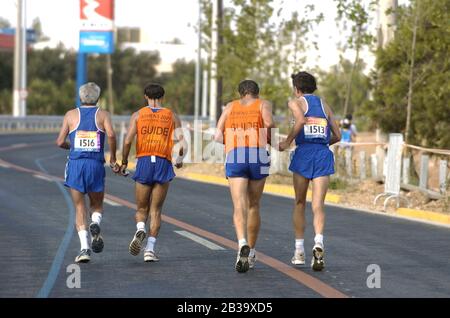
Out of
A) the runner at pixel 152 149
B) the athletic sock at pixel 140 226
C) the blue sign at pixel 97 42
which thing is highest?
the blue sign at pixel 97 42

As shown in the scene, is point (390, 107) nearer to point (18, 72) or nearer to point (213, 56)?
point (213, 56)

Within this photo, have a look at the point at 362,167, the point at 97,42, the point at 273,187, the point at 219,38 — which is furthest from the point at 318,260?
the point at 97,42

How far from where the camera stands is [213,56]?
36594 mm

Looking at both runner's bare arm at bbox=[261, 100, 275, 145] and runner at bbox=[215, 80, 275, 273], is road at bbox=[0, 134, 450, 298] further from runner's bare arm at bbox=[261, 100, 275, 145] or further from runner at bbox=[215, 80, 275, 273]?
runner's bare arm at bbox=[261, 100, 275, 145]

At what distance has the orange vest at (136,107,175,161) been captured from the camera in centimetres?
1170

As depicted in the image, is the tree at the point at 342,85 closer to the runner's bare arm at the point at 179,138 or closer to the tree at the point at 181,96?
the runner's bare arm at the point at 179,138

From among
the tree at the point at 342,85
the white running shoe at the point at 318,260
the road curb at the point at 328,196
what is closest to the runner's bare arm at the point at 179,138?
the white running shoe at the point at 318,260

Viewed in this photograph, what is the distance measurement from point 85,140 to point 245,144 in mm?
1731

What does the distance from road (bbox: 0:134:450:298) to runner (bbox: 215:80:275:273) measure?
663mm

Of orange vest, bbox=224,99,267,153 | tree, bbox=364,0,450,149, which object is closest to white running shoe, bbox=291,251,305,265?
orange vest, bbox=224,99,267,153

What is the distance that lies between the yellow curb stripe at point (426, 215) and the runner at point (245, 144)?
7.61 metres

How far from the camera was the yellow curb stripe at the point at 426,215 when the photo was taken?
59.7 feet
